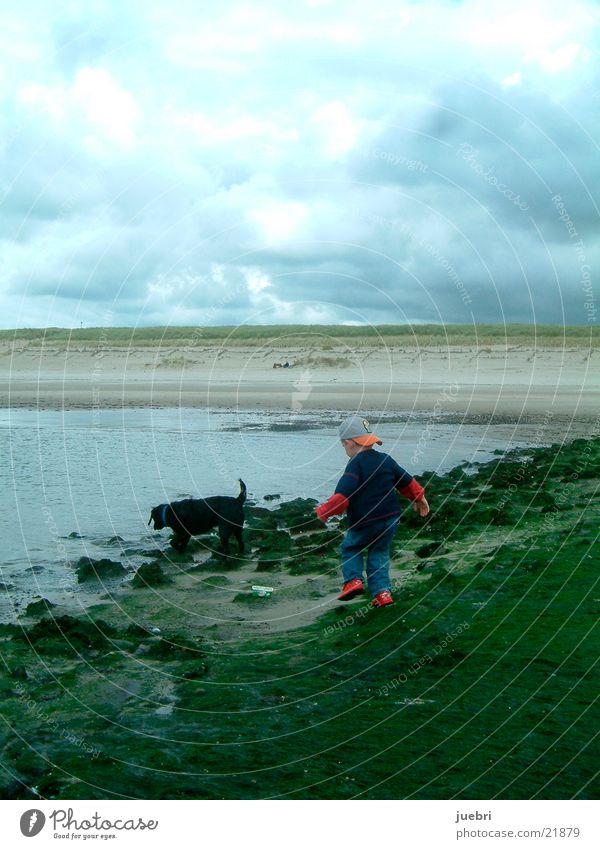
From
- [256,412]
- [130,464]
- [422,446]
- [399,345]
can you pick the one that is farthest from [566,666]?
[399,345]

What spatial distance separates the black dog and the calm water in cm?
67

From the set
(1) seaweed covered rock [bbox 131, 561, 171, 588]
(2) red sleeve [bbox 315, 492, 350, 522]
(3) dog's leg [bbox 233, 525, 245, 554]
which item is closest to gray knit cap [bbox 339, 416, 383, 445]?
(2) red sleeve [bbox 315, 492, 350, 522]

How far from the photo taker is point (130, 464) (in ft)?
64.0

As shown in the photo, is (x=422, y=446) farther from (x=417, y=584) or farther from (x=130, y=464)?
(x=417, y=584)

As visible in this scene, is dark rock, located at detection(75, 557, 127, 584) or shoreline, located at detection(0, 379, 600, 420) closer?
dark rock, located at detection(75, 557, 127, 584)

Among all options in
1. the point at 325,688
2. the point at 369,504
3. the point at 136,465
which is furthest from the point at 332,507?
the point at 136,465

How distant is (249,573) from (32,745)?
17.3 ft

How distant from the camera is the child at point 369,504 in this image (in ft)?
26.8

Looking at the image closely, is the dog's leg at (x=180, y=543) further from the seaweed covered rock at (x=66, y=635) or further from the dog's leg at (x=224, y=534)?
the seaweed covered rock at (x=66, y=635)

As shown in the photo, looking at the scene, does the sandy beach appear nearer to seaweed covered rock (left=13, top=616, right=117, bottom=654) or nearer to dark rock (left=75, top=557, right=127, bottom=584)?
dark rock (left=75, top=557, right=127, bottom=584)

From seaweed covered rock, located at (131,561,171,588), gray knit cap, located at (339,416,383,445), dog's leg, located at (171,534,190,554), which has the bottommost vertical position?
seaweed covered rock, located at (131,561,171,588)

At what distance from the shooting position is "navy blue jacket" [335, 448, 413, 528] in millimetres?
8156

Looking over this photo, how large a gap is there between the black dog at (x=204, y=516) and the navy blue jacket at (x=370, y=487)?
3607 millimetres

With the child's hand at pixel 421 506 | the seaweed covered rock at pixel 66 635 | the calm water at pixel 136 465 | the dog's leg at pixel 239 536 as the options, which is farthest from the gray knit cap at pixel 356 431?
the dog's leg at pixel 239 536
